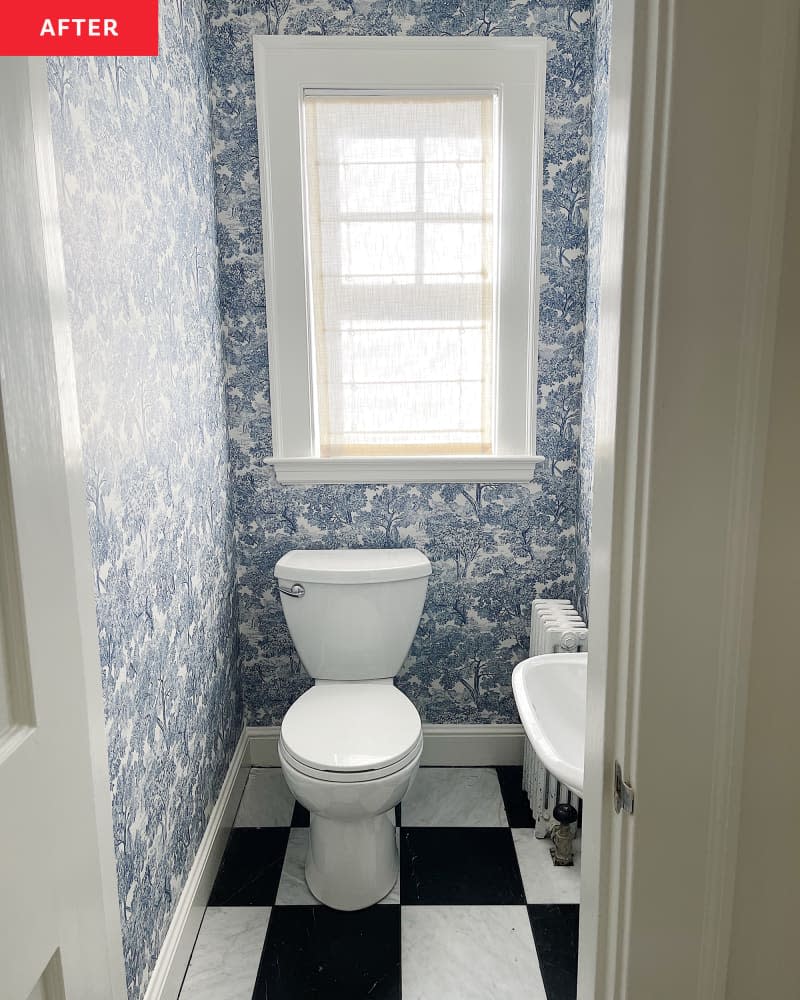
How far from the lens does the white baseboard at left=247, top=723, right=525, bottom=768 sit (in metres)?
2.54

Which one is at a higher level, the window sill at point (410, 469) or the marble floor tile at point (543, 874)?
the window sill at point (410, 469)

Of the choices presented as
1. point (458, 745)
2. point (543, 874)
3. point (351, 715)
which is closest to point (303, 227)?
point (351, 715)

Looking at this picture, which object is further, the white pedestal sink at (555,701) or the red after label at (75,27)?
the white pedestal sink at (555,701)

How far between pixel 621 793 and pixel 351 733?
1.20 metres

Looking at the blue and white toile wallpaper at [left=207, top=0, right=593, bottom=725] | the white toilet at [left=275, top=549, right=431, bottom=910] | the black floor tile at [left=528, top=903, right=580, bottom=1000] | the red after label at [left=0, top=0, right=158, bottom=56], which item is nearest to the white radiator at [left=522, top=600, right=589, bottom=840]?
the blue and white toile wallpaper at [left=207, top=0, right=593, bottom=725]

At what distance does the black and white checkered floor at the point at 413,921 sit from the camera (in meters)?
1.69

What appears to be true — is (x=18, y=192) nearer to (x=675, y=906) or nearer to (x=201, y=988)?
(x=675, y=906)

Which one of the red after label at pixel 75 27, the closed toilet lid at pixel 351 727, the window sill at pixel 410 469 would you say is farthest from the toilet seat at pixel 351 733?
the red after label at pixel 75 27

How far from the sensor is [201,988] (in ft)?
5.53

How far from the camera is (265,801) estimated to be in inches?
93.7

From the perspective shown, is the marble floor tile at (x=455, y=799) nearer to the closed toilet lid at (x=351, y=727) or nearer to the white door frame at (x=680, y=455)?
the closed toilet lid at (x=351, y=727)

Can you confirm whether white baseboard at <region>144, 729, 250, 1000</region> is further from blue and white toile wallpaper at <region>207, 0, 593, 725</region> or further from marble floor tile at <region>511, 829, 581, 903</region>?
marble floor tile at <region>511, 829, 581, 903</region>

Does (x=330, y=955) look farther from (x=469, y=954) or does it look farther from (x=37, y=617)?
(x=37, y=617)

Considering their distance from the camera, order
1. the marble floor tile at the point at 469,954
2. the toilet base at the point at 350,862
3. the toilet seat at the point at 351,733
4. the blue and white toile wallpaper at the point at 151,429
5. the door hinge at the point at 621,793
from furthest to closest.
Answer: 1. the toilet base at the point at 350,862
2. the toilet seat at the point at 351,733
3. the marble floor tile at the point at 469,954
4. the blue and white toile wallpaper at the point at 151,429
5. the door hinge at the point at 621,793
